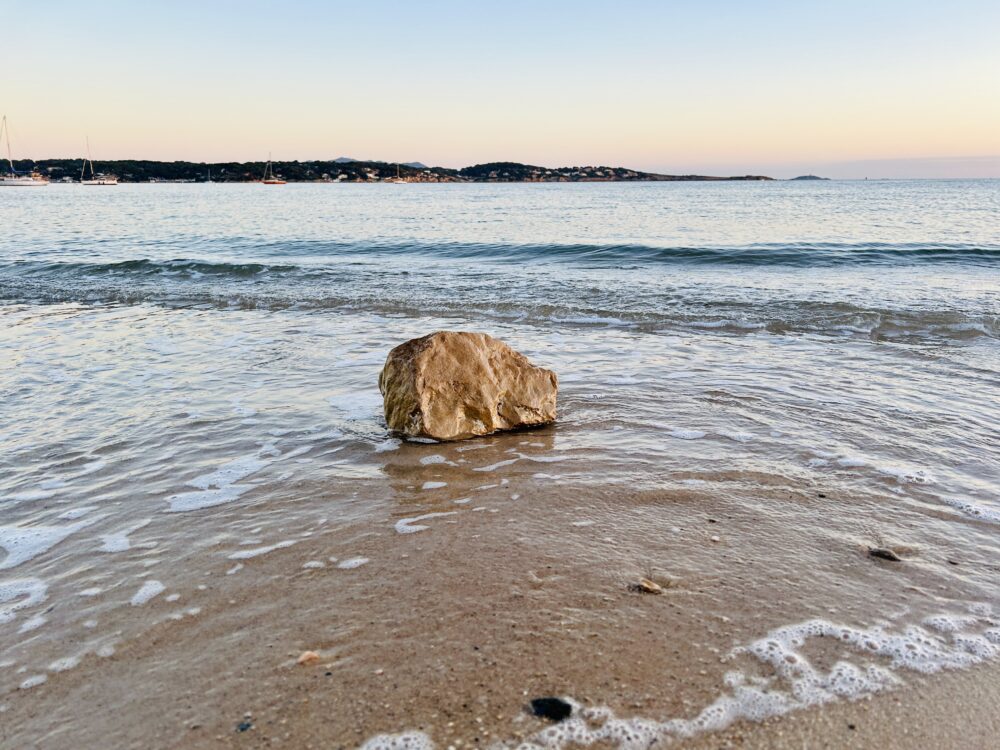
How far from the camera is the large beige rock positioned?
4.45m

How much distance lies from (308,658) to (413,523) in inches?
43.4

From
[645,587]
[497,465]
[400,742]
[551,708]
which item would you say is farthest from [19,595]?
[645,587]

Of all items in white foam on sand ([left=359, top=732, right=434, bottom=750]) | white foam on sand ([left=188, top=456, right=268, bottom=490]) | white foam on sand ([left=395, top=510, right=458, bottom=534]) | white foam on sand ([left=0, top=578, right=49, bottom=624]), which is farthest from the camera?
white foam on sand ([left=188, top=456, right=268, bottom=490])

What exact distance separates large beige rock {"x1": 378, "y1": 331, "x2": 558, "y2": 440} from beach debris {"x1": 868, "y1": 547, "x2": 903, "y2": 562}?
89.5 inches

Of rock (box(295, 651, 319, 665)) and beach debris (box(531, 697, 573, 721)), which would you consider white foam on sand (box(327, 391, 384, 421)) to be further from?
beach debris (box(531, 697, 573, 721))

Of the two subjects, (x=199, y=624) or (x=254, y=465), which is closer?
(x=199, y=624)

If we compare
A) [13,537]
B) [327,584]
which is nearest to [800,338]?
[327,584]

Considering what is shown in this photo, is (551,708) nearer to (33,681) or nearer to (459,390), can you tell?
(33,681)

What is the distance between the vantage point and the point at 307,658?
2.20m

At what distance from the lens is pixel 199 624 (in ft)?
7.97

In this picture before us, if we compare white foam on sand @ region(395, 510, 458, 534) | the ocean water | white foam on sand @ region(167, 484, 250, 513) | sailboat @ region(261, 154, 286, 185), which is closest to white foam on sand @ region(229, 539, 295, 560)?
the ocean water

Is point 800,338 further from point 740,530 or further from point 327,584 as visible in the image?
point 327,584

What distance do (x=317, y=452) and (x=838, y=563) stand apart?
9.52ft

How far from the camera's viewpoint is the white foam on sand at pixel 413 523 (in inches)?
125
